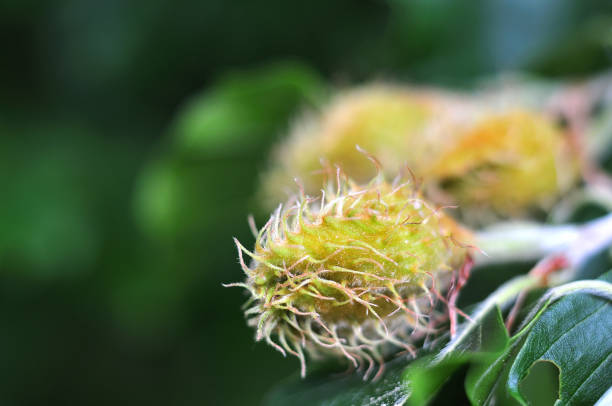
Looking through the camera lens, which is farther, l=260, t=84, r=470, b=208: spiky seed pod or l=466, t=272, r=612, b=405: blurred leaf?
l=260, t=84, r=470, b=208: spiky seed pod

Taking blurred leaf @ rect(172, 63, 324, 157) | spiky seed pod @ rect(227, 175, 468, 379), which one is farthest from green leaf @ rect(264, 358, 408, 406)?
blurred leaf @ rect(172, 63, 324, 157)

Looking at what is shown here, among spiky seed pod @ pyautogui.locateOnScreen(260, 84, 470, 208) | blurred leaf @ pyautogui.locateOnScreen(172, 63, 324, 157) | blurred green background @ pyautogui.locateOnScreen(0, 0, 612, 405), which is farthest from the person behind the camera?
blurred green background @ pyautogui.locateOnScreen(0, 0, 612, 405)

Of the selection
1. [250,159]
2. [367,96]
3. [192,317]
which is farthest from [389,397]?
[192,317]

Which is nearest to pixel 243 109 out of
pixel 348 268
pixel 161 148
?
pixel 161 148

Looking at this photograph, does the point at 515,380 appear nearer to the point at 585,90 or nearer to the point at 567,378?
the point at 567,378

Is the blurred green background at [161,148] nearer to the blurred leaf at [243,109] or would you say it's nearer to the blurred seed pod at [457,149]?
the blurred leaf at [243,109]

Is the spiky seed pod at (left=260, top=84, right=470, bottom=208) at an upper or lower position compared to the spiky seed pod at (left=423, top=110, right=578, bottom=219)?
upper

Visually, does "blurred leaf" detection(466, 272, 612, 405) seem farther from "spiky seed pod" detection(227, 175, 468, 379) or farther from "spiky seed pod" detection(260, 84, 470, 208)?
"spiky seed pod" detection(260, 84, 470, 208)

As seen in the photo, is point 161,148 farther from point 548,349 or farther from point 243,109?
point 548,349
